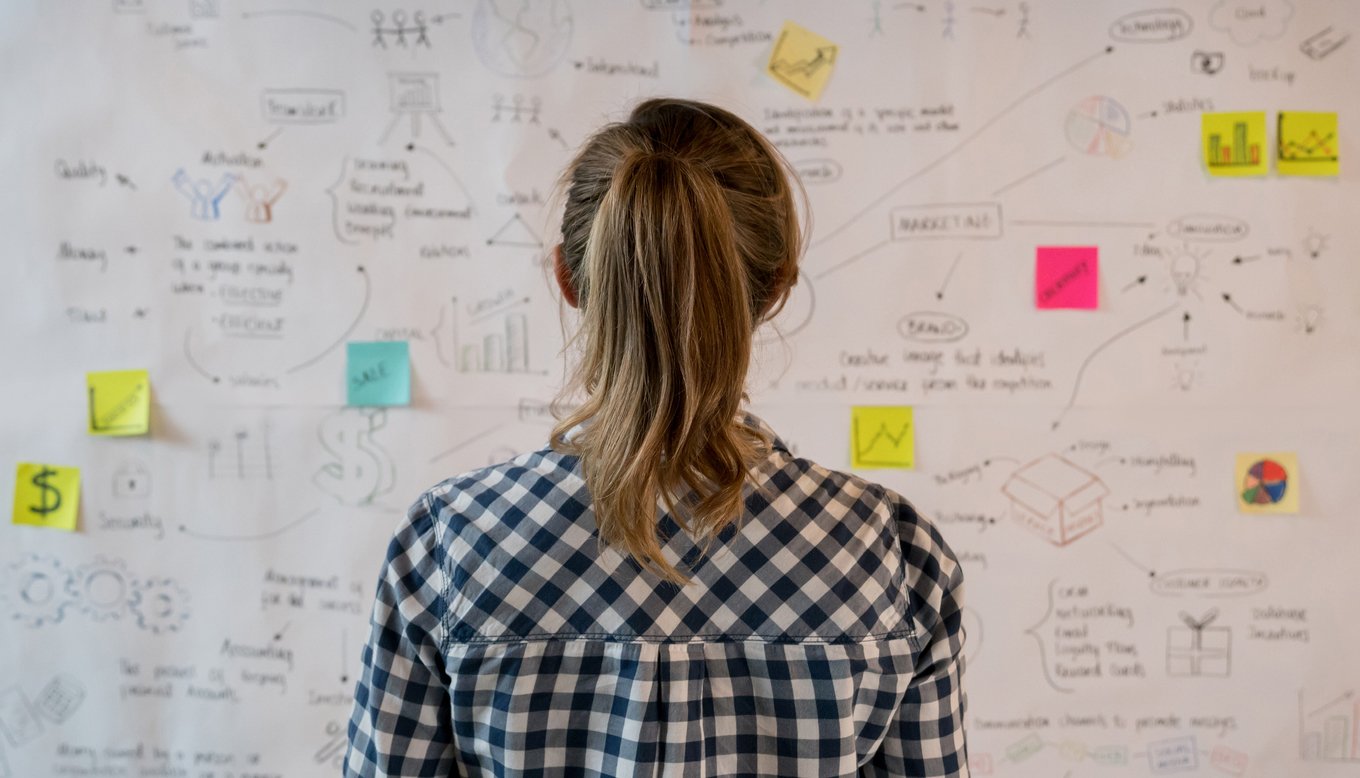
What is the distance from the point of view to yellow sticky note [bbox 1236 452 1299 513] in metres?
1.51

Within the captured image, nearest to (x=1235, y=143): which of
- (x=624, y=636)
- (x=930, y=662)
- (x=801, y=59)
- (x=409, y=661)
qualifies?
(x=801, y=59)

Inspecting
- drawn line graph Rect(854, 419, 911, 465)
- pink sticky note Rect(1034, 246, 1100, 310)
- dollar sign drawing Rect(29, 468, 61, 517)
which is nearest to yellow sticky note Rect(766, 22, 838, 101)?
pink sticky note Rect(1034, 246, 1100, 310)


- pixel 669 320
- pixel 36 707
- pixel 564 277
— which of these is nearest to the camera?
pixel 669 320

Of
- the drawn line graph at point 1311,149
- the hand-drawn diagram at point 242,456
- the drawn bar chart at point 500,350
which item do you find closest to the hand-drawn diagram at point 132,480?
the hand-drawn diagram at point 242,456

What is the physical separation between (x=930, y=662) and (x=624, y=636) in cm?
29

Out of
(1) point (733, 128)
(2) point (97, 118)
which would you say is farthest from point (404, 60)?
(1) point (733, 128)

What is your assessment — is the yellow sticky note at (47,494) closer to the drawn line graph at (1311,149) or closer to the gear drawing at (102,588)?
the gear drawing at (102,588)

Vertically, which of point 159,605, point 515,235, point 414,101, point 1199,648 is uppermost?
point 414,101

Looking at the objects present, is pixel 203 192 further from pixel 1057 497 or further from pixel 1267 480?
pixel 1267 480

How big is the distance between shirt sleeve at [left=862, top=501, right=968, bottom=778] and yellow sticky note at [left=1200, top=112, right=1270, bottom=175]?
103 centimetres

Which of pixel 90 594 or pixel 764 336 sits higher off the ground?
pixel 764 336

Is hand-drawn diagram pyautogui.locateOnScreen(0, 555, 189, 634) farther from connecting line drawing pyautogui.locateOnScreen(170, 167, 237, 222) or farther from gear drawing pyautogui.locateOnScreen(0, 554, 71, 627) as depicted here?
connecting line drawing pyautogui.locateOnScreen(170, 167, 237, 222)

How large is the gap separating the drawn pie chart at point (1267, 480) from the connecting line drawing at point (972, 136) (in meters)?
0.70

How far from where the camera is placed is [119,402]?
5.16 ft
